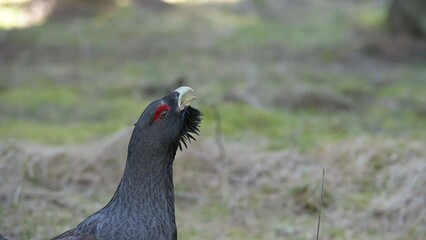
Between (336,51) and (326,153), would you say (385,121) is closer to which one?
(326,153)

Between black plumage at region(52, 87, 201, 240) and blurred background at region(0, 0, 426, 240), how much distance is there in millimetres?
1933

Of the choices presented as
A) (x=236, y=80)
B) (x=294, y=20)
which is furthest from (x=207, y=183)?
(x=294, y=20)

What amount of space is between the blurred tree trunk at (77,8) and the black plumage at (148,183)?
41.1 ft

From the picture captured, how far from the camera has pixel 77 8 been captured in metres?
16.5

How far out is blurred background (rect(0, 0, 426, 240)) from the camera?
6.36 metres

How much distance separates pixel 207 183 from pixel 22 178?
1.65 meters

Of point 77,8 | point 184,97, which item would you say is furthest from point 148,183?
point 77,8

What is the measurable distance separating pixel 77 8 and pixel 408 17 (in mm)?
6656

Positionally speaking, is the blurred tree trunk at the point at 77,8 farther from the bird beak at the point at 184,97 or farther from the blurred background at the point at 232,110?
the bird beak at the point at 184,97

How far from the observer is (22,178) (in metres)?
6.20

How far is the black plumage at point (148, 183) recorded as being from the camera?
3.85 m

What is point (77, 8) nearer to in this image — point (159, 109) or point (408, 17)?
point (408, 17)

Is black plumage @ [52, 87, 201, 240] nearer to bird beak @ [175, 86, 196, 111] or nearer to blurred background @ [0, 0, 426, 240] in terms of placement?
bird beak @ [175, 86, 196, 111]

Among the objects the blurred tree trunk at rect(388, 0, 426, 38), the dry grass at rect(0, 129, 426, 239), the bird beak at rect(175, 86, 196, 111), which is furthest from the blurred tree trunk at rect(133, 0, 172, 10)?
the bird beak at rect(175, 86, 196, 111)
